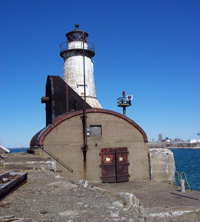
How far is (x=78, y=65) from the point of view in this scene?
2855 centimetres

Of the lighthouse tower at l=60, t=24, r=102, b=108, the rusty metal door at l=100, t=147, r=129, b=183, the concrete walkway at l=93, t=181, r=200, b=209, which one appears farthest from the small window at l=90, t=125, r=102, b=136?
the lighthouse tower at l=60, t=24, r=102, b=108

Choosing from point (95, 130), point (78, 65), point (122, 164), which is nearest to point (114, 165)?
point (122, 164)

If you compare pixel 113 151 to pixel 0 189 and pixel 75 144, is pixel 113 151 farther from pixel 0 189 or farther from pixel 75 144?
pixel 0 189

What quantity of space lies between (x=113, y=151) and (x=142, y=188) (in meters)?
3.46

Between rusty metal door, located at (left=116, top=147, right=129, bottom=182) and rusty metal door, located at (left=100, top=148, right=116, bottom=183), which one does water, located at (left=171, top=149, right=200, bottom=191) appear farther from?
rusty metal door, located at (left=100, top=148, right=116, bottom=183)

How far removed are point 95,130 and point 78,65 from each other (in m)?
12.5

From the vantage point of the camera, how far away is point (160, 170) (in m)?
18.6

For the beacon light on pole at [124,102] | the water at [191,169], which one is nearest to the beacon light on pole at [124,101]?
the beacon light on pole at [124,102]

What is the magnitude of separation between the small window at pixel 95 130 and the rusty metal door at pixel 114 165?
119 centimetres

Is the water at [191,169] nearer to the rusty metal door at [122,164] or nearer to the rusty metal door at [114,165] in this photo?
the rusty metal door at [122,164]

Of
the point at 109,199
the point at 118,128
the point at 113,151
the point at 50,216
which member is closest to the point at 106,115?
the point at 118,128

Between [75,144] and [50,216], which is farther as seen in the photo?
[75,144]

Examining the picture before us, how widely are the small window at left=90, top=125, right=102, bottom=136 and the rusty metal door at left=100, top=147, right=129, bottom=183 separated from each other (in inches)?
47.0

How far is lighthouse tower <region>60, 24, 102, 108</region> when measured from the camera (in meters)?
28.2
